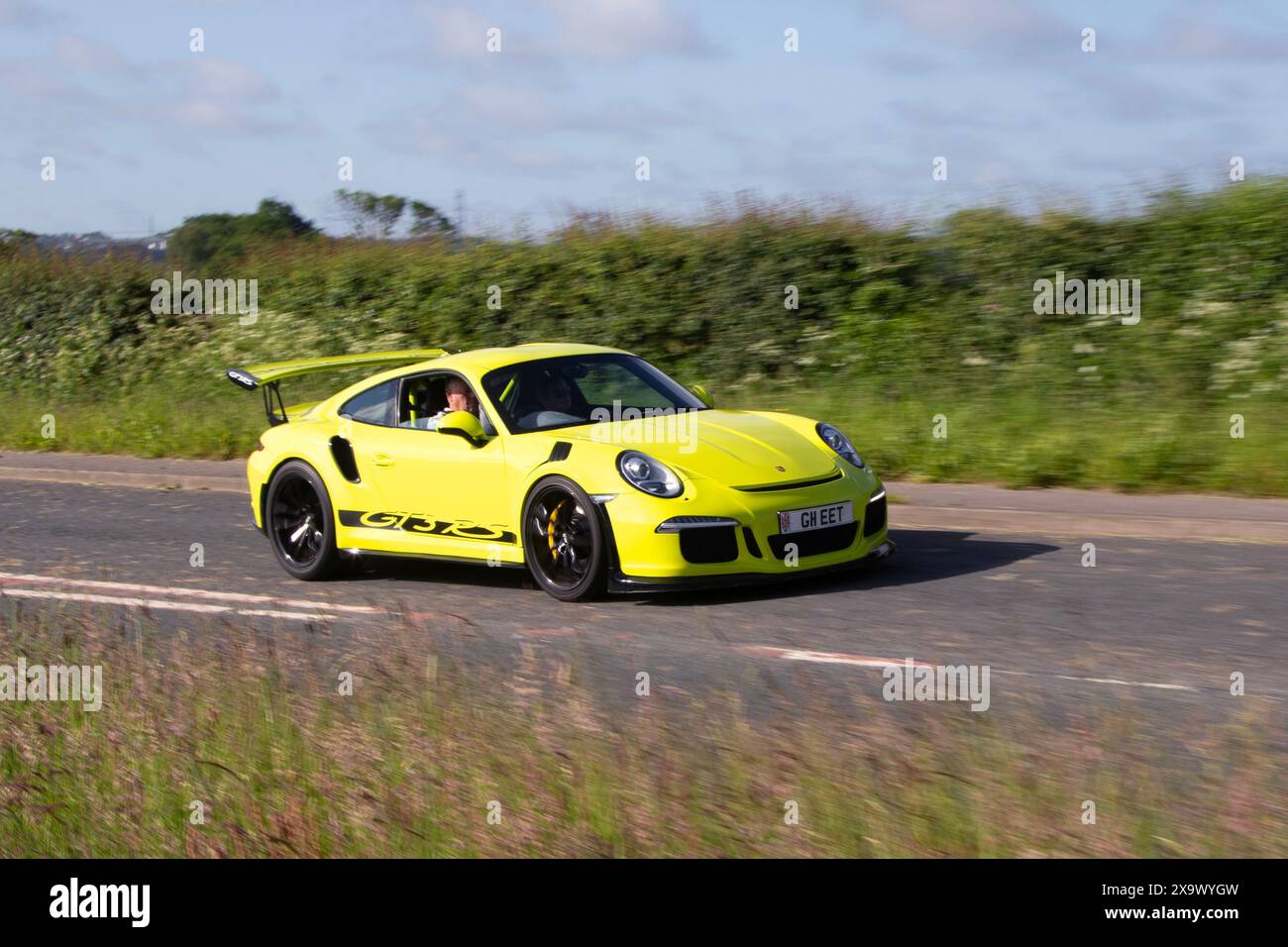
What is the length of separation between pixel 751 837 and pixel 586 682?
247 centimetres

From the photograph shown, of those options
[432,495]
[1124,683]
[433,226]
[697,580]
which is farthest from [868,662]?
[433,226]

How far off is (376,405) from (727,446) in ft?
8.49

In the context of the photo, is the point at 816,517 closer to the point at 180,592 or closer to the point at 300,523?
the point at 300,523

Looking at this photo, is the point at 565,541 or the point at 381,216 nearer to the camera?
the point at 565,541

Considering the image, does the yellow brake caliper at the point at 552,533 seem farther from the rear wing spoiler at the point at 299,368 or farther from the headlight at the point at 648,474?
the rear wing spoiler at the point at 299,368

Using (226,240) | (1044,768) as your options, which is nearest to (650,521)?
(1044,768)

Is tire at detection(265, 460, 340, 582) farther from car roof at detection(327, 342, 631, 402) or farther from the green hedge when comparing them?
the green hedge

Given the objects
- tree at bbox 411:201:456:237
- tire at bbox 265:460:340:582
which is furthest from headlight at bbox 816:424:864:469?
tree at bbox 411:201:456:237

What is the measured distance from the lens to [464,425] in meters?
9.23

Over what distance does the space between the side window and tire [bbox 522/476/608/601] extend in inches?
62.2

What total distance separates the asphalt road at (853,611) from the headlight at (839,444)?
28.2 inches

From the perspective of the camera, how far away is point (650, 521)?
835cm

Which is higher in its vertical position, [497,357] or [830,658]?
[497,357]

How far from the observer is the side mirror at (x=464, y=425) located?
9234 millimetres
